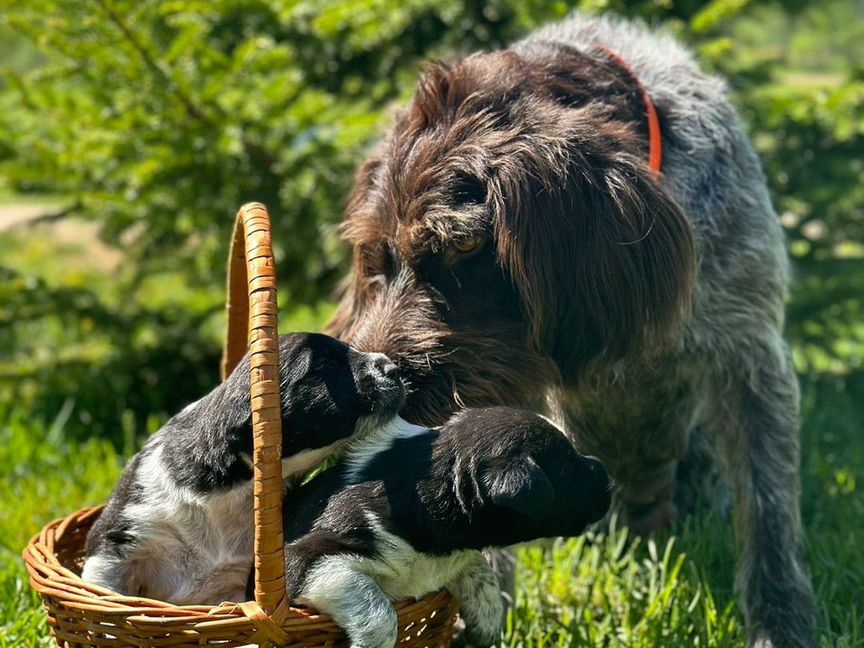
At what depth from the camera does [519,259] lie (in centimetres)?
272

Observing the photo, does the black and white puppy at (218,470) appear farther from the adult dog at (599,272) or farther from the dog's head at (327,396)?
the adult dog at (599,272)

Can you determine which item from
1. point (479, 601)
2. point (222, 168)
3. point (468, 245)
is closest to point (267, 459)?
point (479, 601)

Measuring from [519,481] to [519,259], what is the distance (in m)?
0.66

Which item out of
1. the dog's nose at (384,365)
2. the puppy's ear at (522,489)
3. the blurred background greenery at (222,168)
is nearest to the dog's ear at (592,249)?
the dog's nose at (384,365)

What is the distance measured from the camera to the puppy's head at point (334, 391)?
2.45 meters

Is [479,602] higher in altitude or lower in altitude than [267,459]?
lower

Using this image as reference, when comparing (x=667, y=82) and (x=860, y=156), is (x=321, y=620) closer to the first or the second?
(x=667, y=82)

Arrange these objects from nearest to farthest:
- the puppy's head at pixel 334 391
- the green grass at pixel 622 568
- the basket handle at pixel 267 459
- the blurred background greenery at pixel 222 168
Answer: the basket handle at pixel 267 459 < the puppy's head at pixel 334 391 < the green grass at pixel 622 568 < the blurred background greenery at pixel 222 168

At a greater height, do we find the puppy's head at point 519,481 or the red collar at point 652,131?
the red collar at point 652,131

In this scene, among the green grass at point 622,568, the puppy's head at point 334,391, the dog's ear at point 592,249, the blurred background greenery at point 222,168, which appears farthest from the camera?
the blurred background greenery at point 222,168

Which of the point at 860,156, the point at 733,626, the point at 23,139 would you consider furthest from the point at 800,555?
the point at 23,139

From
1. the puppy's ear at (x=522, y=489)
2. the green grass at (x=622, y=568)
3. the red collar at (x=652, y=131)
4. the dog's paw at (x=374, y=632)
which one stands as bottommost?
the green grass at (x=622, y=568)

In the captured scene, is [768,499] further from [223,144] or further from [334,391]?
[223,144]

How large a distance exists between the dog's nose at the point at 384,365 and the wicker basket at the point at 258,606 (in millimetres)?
255
